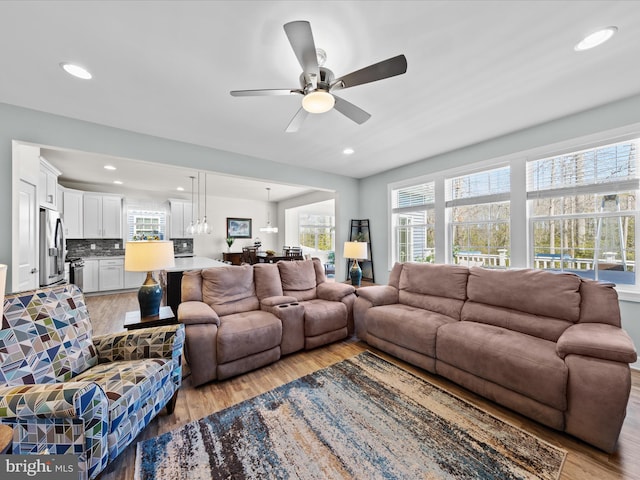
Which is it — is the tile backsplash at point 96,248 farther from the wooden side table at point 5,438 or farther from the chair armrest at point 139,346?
the wooden side table at point 5,438

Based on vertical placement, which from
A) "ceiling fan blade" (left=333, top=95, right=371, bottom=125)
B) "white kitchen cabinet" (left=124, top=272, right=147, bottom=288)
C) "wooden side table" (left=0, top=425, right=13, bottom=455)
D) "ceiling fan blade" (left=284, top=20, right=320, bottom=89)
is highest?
"ceiling fan blade" (left=284, top=20, right=320, bottom=89)

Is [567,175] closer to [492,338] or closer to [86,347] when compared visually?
[492,338]

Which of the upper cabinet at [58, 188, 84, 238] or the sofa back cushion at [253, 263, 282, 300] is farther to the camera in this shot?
the upper cabinet at [58, 188, 84, 238]

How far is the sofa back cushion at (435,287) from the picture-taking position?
2859 millimetres

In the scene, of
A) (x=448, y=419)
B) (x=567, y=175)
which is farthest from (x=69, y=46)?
(x=567, y=175)

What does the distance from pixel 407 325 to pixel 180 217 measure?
678 cm

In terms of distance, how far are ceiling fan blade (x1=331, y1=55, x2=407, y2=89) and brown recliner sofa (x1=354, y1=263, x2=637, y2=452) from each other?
2.13 meters

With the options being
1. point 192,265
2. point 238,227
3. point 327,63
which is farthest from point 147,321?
point 238,227

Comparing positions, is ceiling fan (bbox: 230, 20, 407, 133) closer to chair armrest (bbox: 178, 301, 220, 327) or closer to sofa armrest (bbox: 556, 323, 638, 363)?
chair armrest (bbox: 178, 301, 220, 327)

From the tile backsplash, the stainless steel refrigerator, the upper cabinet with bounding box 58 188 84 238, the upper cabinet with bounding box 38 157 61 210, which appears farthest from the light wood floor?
the upper cabinet with bounding box 58 188 84 238

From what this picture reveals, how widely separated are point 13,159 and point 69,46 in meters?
1.61

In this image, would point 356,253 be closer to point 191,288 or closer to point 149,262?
point 191,288

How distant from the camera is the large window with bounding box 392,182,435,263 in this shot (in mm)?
4508

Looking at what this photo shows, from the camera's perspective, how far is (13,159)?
8.44 ft
